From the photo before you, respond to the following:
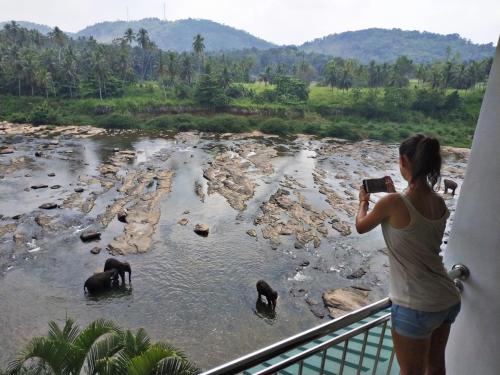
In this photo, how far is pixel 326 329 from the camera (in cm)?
209

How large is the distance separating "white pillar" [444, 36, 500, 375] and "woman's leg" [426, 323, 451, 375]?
27 centimetres

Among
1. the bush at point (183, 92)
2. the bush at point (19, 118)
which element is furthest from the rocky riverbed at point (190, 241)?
the bush at point (183, 92)

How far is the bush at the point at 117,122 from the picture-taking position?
42.1 m

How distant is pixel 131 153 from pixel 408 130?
93.9ft

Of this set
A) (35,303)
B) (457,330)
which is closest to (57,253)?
(35,303)

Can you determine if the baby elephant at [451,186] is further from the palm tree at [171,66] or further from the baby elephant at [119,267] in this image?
the palm tree at [171,66]

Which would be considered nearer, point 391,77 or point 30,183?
point 30,183

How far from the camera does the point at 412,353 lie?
2.26m

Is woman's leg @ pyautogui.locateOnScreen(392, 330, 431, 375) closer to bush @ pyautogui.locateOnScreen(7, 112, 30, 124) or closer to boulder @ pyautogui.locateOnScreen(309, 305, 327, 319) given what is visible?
boulder @ pyautogui.locateOnScreen(309, 305, 327, 319)

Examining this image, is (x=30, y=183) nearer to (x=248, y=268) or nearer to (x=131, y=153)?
(x=131, y=153)

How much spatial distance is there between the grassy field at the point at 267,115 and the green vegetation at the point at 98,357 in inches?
1476

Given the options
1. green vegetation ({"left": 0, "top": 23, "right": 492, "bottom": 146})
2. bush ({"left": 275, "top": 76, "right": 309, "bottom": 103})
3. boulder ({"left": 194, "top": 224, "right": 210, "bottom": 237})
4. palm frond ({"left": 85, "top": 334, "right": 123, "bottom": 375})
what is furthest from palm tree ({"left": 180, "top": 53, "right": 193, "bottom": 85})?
palm frond ({"left": 85, "top": 334, "right": 123, "bottom": 375})

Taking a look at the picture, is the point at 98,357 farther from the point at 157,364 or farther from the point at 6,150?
the point at 6,150

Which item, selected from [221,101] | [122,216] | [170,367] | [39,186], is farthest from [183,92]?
[170,367]
